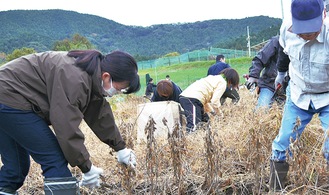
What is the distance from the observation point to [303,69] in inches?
90.8

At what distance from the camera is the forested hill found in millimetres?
65500

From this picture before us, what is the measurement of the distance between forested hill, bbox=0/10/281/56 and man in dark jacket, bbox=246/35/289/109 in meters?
57.1

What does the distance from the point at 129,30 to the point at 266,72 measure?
7483cm

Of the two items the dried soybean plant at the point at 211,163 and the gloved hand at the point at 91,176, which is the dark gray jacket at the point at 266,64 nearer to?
the dried soybean plant at the point at 211,163

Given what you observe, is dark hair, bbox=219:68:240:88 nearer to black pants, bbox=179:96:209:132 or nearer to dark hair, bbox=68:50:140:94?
black pants, bbox=179:96:209:132

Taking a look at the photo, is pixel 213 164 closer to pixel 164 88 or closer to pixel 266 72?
pixel 266 72

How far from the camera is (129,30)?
77.4 m

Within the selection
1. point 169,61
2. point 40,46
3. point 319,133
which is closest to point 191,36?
point 40,46

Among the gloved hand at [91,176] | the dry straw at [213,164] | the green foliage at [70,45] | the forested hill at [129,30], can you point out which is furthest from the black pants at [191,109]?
the forested hill at [129,30]

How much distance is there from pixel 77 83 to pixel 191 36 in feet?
240

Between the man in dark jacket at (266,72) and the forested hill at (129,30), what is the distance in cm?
5710

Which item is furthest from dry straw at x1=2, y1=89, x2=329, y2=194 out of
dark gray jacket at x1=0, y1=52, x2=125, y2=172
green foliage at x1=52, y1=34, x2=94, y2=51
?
green foliage at x1=52, y1=34, x2=94, y2=51

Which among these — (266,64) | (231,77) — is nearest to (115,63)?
(266,64)

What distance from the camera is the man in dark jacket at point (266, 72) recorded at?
13.1ft
